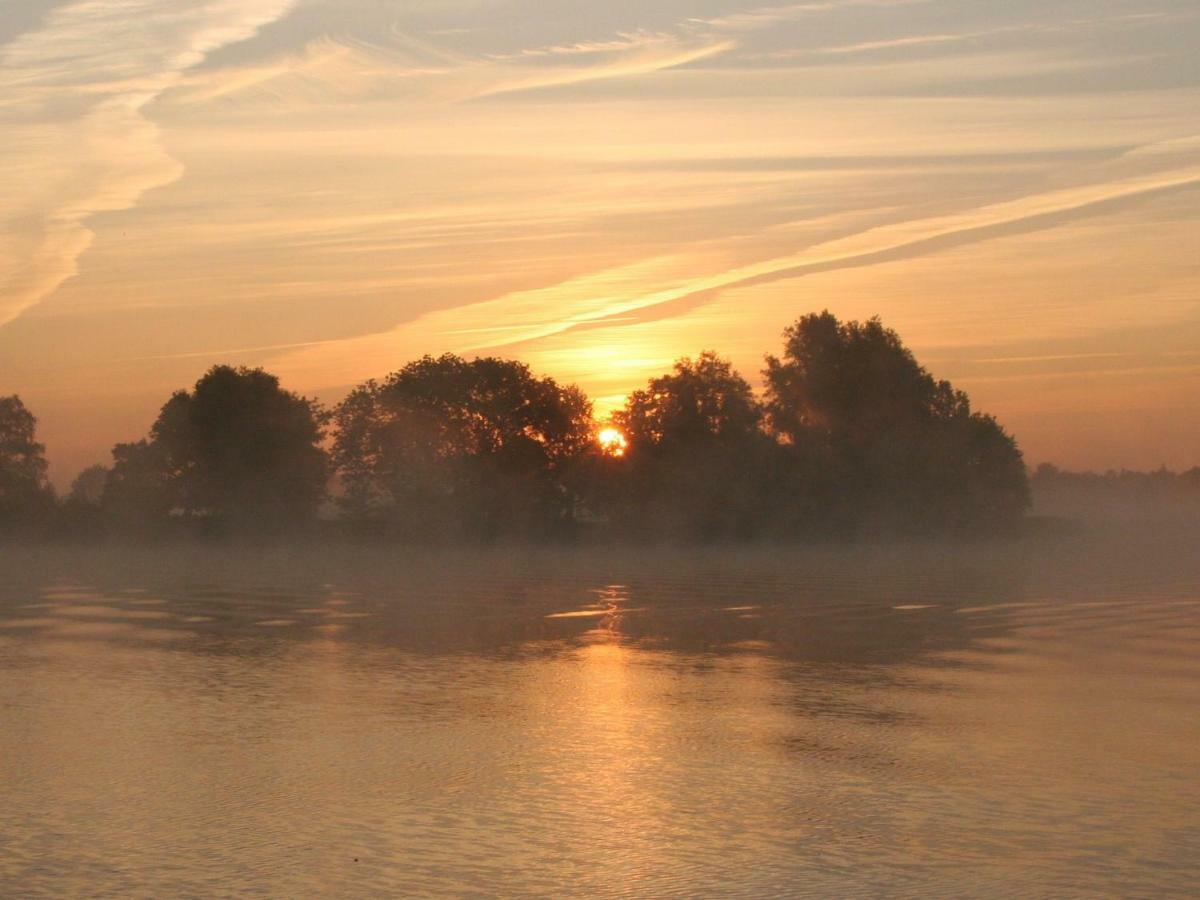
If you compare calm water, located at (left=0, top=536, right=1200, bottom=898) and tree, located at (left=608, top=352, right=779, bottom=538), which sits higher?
tree, located at (left=608, top=352, right=779, bottom=538)

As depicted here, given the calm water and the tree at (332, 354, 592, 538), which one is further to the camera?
the tree at (332, 354, 592, 538)

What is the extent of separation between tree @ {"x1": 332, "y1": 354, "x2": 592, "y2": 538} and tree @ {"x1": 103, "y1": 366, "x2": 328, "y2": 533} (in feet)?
11.4

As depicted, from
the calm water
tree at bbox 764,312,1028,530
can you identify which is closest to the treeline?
tree at bbox 764,312,1028,530

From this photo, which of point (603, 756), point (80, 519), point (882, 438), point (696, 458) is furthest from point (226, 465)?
point (603, 756)

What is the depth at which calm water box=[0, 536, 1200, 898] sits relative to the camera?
833 centimetres

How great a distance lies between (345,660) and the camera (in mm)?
18828

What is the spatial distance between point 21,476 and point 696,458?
4827cm

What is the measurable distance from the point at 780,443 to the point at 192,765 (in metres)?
81.9

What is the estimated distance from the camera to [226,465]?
89250mm

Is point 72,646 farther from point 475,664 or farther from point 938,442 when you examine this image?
point 938,442

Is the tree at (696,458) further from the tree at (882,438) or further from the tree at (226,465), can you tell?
the tree at (226,465)

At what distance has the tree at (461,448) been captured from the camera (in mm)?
87875

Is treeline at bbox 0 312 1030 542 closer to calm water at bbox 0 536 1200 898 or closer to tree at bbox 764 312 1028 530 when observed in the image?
tree at bbox 764 312 1028 530

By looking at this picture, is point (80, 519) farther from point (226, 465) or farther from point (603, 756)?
point (603, 756)
